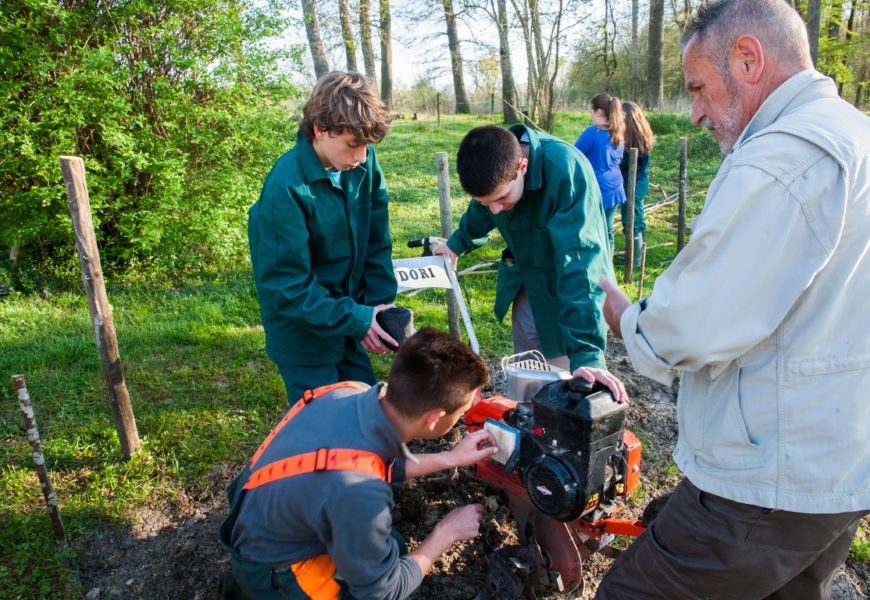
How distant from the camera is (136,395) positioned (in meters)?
4.41

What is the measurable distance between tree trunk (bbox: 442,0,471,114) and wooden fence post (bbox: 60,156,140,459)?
17364mm

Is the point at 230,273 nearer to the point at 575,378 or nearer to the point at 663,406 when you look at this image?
the point at 663,406

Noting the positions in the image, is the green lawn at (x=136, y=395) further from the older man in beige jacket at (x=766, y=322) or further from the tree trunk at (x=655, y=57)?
the tree trunk at (x=655, y=57)

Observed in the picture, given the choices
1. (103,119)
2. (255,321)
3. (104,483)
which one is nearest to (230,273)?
(255,321)

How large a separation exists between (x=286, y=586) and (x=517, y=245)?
2.12 metres

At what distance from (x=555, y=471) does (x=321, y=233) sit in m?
1.47

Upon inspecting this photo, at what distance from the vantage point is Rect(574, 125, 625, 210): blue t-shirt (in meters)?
6.94

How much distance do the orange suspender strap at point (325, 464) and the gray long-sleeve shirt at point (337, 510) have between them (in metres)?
0.02

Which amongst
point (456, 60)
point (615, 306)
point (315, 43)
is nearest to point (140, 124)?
point (615, 306)

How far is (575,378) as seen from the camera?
2.37 m

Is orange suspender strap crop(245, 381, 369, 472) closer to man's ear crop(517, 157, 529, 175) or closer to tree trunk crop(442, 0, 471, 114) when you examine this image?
man's ear crop(517, 157, 529, 175)

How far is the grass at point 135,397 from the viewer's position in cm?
325

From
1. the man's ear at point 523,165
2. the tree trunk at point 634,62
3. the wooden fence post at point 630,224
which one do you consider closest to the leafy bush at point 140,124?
the wooden fence post at point 630,224

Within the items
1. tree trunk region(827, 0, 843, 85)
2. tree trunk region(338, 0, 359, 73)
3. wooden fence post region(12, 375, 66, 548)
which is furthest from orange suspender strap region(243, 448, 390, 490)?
tree trunk region(827, 0, 843, 85)
